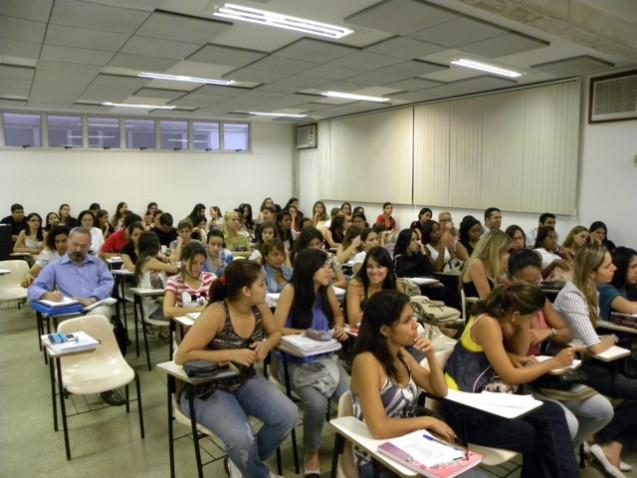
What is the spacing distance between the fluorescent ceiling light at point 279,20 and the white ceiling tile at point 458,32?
2.46ft

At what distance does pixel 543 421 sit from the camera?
2277 millimetres

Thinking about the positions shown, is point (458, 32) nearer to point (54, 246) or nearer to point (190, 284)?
point (190, 284)

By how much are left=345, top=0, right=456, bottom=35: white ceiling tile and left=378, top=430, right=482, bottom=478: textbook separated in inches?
131

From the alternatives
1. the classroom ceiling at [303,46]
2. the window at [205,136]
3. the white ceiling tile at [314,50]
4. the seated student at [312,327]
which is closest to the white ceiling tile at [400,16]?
the classroom ceiling at [303,46]

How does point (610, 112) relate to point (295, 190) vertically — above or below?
above

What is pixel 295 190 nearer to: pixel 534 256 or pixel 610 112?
pixel 610 112

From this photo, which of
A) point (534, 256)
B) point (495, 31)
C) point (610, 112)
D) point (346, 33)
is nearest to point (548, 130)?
point (610, 112)

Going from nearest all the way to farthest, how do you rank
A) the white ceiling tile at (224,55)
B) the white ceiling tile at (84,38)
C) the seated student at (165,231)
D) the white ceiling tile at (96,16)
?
the white ceiling tile at (96,16), the white ceiling tile at (84,38), the white ceiling tile at (224,55), the seated student at (165,231)

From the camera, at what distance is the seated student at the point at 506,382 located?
7.36 ft

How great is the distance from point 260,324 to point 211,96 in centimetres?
645

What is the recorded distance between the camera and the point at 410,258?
5.37 meters

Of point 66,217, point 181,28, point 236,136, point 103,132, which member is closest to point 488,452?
point 181,28

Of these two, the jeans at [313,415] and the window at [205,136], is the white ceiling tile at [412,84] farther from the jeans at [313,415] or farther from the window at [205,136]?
the window at [205,136]

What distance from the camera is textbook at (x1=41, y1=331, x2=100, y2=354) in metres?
2.77
